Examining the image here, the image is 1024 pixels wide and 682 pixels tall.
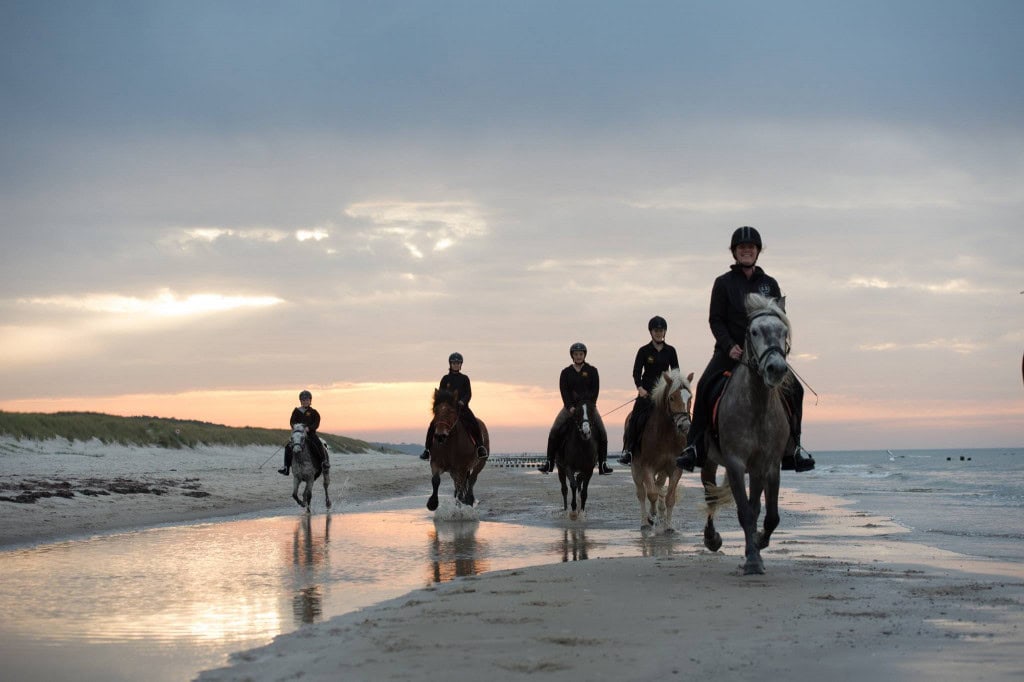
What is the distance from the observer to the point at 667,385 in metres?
14.1

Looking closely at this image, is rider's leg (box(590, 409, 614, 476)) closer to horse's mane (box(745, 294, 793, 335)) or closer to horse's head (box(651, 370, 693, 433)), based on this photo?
horse's head (box(651, 370, 693, 433))

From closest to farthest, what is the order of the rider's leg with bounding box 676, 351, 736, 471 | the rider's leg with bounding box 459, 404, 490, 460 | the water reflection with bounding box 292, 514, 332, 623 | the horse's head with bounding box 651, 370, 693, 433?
1. the water reflection with bounding box 292, 514, 332, 623
2. the rider's leg with bounding box 676, 351, 736, 471
3. the horse's head with bounding box 651, 370, 693, 433
4. the rider's leg with bounding box 459, 404, 490, 460

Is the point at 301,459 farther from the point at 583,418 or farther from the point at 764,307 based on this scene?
the point at 764,307

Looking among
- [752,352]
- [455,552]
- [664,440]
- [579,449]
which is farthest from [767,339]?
[579,449]

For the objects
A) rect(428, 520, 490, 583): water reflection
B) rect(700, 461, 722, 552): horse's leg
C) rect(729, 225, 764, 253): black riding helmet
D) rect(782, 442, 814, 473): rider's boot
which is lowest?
rect(428, 520, 490, 583): water reflection

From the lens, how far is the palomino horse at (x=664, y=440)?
13953mm

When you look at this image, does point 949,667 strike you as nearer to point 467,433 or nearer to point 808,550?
point 808,550

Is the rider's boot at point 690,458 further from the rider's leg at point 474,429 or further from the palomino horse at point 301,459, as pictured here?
the palomino horse at point 301,459

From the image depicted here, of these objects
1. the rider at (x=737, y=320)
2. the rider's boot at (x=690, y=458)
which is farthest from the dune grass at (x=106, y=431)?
the rider at (x=737, y=320)

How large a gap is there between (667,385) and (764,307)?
547cm

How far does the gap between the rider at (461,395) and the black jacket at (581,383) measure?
2.10 meters

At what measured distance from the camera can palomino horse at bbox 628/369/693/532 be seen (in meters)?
14.0

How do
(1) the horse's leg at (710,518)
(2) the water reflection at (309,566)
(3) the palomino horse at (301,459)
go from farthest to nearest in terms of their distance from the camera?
(3) the palomino horse at (301,459) → (1) the horse's leg at (710,518) → (2) the water reflection at (309,566)

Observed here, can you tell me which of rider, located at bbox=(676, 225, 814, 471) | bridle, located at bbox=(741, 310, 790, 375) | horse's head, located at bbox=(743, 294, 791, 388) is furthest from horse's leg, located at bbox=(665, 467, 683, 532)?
→ horse's head, located at bbox=(743, 294, 791, 388)
